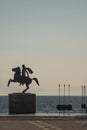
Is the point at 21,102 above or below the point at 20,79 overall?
below

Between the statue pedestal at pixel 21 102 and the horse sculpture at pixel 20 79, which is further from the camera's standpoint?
the horse sculpture at pixel 20 79

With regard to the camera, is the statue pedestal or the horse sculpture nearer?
the statue pedestal

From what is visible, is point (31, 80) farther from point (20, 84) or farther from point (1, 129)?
point (1, 129)

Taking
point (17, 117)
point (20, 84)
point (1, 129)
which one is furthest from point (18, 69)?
point (1, 129)

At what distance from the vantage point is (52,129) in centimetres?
3703

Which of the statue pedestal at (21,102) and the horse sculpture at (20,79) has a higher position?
the horse sculpture at (20,79)

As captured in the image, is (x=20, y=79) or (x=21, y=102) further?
(x=20, y=79)

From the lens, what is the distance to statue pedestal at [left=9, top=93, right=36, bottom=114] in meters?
58.7

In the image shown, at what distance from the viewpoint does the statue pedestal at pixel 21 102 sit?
58.7 meters

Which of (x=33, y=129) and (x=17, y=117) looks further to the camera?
(x=17, y=117)

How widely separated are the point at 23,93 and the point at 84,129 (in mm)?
22193

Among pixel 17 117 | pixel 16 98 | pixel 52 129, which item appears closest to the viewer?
pixel 52 129

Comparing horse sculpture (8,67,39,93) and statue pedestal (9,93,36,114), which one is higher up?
horse sculpture (8,67,39,93)

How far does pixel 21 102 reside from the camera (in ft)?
193
